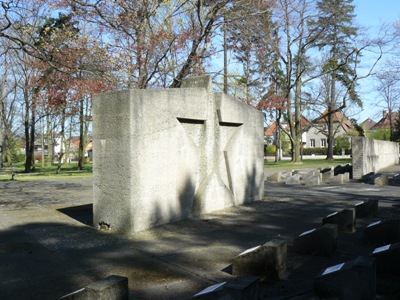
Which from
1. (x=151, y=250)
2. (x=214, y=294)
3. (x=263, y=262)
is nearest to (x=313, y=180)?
(x=151, y=250)

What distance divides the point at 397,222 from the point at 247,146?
4361 millimetres

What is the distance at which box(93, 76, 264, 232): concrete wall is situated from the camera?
6.82 m

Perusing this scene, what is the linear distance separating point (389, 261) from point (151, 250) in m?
2.98

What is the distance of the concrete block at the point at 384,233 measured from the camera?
611 centimetres

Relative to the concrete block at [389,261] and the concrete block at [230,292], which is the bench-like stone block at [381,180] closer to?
the concrete block at [389,261]

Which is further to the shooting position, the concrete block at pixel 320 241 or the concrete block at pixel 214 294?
the concrete block at pixel 320 241

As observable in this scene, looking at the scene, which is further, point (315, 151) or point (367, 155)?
point (315, 151)

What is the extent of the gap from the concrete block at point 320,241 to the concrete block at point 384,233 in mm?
996

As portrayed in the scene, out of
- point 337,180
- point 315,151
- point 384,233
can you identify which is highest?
point 315,151

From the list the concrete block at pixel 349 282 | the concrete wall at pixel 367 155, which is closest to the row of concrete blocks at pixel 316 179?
the concrete wall at pixel 367 155

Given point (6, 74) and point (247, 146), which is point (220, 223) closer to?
point (247, 146)

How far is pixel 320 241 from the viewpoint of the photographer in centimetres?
562

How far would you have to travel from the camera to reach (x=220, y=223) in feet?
25.1

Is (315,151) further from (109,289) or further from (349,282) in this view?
(109,289)
